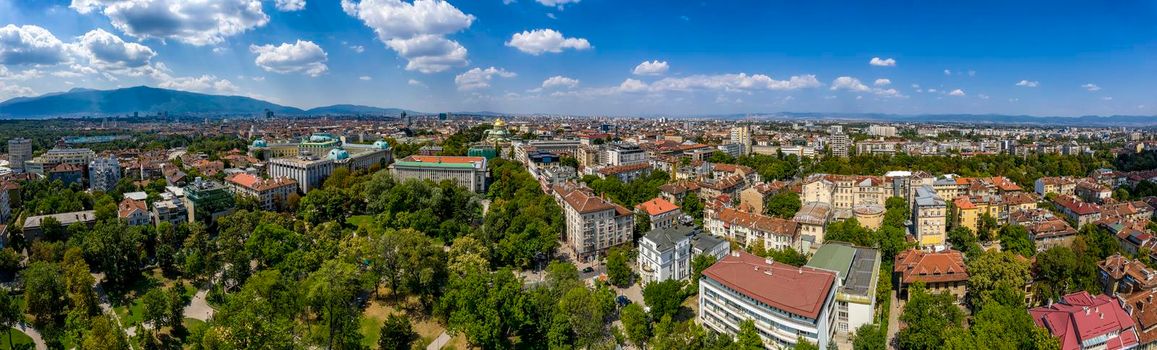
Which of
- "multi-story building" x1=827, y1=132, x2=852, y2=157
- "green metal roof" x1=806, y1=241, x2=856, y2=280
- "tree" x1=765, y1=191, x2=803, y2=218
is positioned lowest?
"green metal roof" x1=806, y1=241, x2=856, y2=280

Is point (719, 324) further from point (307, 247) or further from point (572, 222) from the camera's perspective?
point (307, 247)

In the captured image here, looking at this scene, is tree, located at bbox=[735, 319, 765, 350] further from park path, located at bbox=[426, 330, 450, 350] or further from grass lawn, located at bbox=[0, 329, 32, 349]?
grass lawn, located at bbox=[0, 329, 32, 349]

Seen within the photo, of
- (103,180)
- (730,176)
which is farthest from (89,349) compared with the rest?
(730,176)

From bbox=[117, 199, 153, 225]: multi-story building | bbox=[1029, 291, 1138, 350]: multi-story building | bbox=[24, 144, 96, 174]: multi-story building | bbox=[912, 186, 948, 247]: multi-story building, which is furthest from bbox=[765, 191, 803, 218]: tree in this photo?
bbox=[24, 144, 96, 174]: multi-story building

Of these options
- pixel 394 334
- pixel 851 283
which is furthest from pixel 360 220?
pixel 851 283

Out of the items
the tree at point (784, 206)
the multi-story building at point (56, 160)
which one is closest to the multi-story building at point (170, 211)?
the multi-story building at point (56, 160)

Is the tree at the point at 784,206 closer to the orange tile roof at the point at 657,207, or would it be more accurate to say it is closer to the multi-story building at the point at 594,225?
the orange tile roof at the point at 657,207

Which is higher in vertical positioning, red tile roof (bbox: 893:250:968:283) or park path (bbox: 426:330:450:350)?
red tile roof (bbox: 893:250:968:283)
